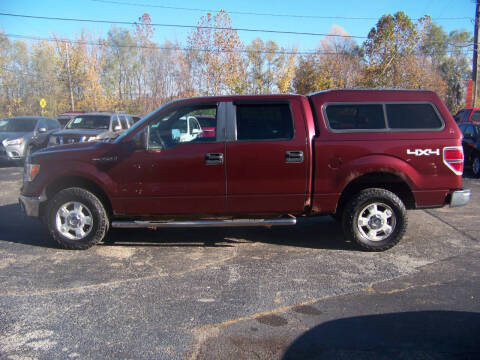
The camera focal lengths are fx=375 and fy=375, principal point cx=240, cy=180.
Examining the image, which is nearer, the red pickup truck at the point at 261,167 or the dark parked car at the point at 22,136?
the red pickup truck at the point at 261,167

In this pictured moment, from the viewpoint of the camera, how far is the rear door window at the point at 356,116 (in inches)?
192

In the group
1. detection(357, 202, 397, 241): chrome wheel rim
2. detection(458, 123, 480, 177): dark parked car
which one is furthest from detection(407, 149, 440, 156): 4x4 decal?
detection(458, 123, 480, 177): dark parked car

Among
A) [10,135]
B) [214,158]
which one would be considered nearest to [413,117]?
[214,158]

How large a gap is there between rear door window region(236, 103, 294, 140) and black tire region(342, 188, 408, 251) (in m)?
1.27

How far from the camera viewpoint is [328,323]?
3.17 m

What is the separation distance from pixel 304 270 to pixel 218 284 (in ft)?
3.43

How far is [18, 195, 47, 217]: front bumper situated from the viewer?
4926 millimetres

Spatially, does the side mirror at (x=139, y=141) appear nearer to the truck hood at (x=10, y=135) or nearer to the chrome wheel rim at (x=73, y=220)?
the chrome wheel rim at (x=73, y=220)

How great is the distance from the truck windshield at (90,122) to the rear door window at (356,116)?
356 inches

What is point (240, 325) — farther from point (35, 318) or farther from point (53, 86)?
point (53, 86)

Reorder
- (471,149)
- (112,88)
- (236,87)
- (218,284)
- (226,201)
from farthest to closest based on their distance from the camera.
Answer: (112,88) → (236,87) → (471,149) → (226,201) → (218,284)

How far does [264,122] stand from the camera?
485cm

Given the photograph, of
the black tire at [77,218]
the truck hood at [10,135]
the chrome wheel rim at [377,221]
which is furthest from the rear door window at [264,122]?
the truck hood at [10,135]

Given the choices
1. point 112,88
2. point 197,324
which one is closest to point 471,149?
point 197,324
